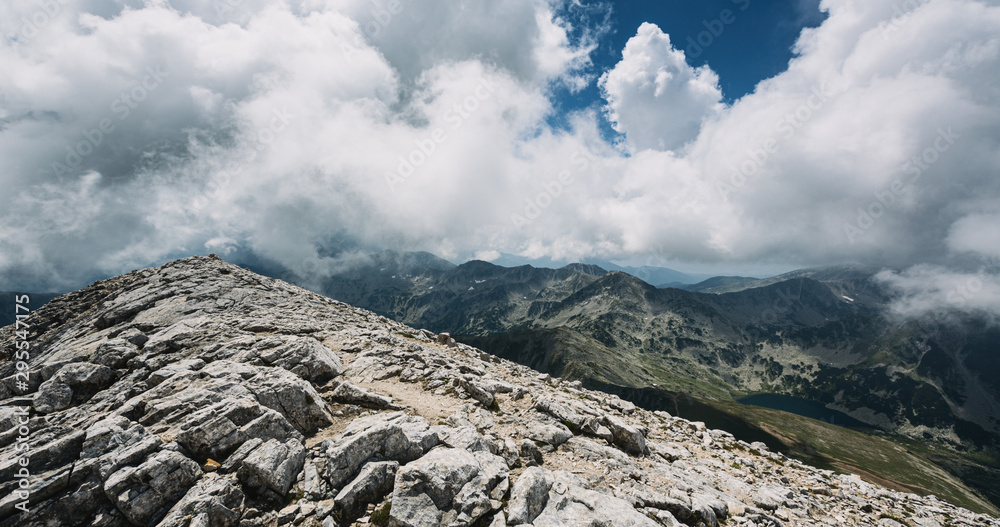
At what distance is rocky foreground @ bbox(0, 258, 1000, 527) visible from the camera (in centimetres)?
1208

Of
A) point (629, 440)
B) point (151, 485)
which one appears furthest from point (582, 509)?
point (151, 485)

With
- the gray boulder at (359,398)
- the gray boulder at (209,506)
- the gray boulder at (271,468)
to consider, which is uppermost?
the gray boulder at (359,398)

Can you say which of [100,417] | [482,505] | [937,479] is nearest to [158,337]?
[100,417]

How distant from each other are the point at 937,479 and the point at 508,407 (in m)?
297

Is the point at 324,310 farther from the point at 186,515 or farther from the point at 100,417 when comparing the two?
the point at 186,515

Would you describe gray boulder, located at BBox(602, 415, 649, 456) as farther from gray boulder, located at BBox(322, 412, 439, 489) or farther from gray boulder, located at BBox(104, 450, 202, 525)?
gray boulder, located at BBox(104, 450, 202, 525)

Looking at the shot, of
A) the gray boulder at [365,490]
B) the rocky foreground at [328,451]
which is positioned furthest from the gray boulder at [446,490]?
the gray boulder at [365,490]

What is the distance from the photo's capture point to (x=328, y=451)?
14.0 meters

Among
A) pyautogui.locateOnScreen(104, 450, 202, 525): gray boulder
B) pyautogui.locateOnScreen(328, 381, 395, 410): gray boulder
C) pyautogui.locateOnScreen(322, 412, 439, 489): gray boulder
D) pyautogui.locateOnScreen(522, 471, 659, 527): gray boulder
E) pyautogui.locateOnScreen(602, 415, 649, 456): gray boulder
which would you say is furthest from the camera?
pyautogui.locateOnScreen(602, 415, 649, 456): gray boulder

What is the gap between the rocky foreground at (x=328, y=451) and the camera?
12078 millimetres

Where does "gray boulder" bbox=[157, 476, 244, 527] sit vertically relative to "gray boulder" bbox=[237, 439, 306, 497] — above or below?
below

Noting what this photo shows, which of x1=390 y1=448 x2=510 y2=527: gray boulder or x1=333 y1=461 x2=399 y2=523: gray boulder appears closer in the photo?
x1=390 y1=448 x2=510 y2=527: gray boulder

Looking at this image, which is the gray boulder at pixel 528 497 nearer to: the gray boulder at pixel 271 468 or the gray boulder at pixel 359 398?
the gray boulder at pixel 271 468

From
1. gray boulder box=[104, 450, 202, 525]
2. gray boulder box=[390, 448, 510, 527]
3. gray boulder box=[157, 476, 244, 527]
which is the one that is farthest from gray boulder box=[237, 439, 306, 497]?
gray boulder box=[390, 448, 510, 527]
